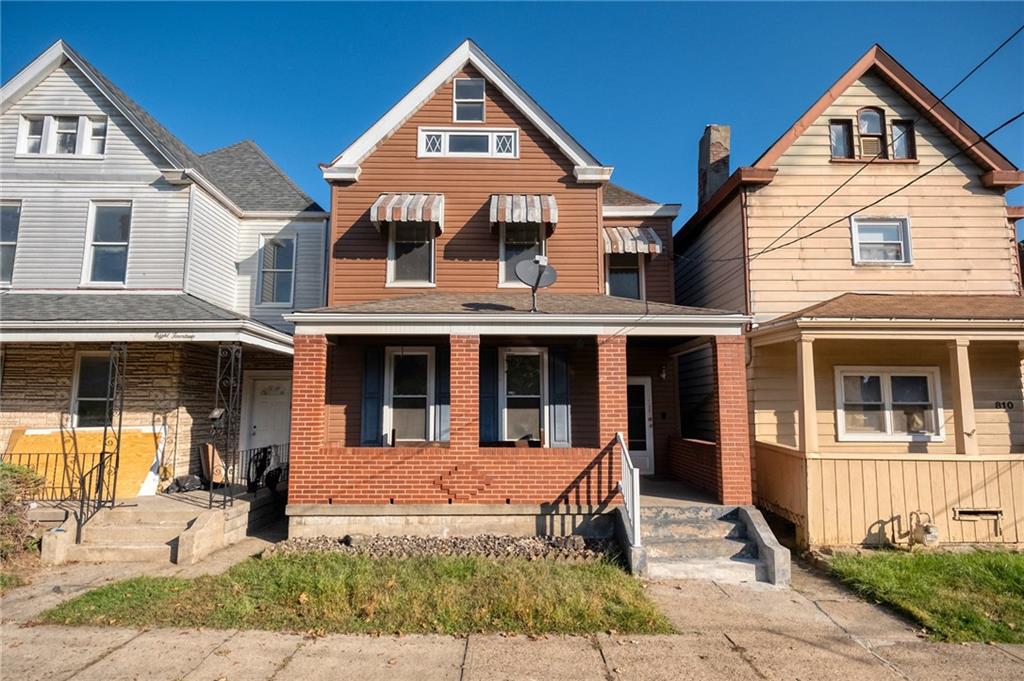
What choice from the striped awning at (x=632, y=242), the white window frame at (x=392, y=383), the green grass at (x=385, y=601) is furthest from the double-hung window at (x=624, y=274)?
the green grass at (x=385, y=601)

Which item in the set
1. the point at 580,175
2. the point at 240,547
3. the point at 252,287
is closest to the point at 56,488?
the point at 240,547

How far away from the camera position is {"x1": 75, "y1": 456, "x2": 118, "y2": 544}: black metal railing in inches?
308

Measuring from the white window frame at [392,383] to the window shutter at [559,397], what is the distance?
89.9 inches

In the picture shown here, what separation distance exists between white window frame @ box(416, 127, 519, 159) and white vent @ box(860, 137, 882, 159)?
7109 mm

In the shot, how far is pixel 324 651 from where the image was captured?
483cm

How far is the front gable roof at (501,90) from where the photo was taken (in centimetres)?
1089

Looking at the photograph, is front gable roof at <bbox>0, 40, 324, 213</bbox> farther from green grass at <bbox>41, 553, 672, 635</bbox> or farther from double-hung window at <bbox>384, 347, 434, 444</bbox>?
green grass at <bbox>41, 553, 672, 635</bbox>

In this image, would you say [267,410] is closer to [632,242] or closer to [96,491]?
[96,491]

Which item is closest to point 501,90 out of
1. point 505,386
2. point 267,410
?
point 505,386

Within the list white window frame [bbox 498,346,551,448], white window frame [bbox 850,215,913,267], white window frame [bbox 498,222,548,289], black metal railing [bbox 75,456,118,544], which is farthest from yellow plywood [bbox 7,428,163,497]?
white window frame [bbox 850,215,913,267]

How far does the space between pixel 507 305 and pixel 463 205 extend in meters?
2.93

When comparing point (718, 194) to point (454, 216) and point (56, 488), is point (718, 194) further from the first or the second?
point (56, 488)

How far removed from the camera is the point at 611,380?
8.42 m

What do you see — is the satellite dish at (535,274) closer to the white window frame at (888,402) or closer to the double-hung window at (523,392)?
the double-hung window at (523,392)
